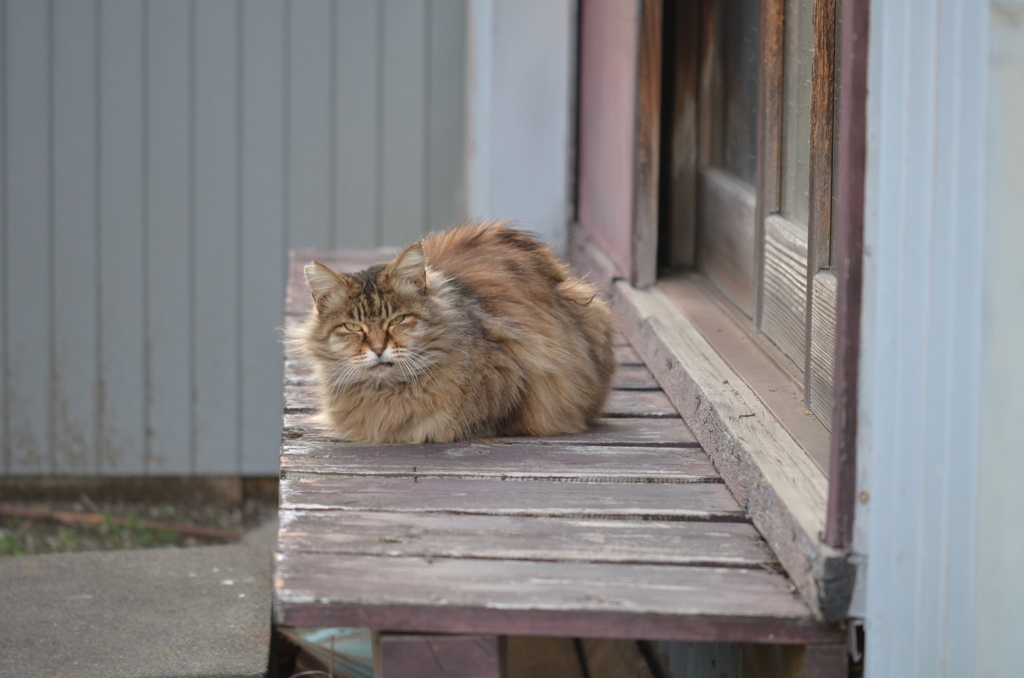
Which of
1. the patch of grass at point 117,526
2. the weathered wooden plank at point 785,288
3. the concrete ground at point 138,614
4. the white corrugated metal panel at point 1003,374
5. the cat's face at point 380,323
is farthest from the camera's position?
the patch of grass at point 117,526

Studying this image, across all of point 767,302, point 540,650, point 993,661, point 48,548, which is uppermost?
point 767,302

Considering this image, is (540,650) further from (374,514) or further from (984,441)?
(984,441)

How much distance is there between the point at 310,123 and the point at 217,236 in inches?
24.2

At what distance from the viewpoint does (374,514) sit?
1838mm

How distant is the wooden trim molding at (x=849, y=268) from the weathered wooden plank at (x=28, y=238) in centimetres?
403

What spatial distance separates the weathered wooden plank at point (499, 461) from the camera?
206 cm

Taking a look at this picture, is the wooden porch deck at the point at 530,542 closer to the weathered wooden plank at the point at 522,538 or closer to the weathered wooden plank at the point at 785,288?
the weathered wooden plank at the point at 522,538

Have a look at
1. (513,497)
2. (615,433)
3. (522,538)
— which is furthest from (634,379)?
(522,538)

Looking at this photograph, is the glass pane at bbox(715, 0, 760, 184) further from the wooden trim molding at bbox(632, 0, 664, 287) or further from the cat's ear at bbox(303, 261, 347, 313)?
the cat's ear at bbox(303, 261, 347, 313)

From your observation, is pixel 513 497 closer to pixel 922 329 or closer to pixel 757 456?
pixel 757 456

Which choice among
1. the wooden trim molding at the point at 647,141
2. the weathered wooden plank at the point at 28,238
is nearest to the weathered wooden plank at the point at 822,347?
the wooden trim molding at the point at 647,141

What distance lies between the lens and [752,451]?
188 centimetres

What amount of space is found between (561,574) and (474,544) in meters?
0.17

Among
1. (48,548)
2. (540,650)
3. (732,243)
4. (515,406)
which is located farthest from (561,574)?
(48,548)
